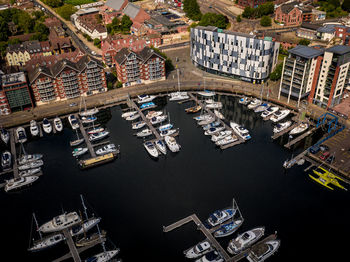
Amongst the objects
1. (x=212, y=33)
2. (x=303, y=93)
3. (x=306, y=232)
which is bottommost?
(x=306, y=232)

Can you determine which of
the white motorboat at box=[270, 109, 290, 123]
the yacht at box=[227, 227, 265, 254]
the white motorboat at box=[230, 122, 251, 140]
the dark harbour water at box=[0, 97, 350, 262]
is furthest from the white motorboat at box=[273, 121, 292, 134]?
the yacht at box=[227, 227, 265, 254]

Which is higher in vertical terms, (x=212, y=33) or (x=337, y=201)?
(x=212, y=33)

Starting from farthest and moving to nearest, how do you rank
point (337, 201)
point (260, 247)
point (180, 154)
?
point (180, 154)
point (337, 201)
point (260, 247)

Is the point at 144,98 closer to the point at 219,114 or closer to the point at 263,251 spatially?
the point at 219,114

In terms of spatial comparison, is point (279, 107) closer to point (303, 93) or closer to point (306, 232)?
point (303, 93)

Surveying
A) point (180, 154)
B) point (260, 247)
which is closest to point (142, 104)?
point (180, 154)

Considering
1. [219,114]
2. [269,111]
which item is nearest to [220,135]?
[219,114]

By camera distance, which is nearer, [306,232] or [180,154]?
[306,232]

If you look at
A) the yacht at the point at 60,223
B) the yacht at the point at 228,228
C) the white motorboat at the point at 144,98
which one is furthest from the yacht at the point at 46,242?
the white motorboat at the point at 144,98
